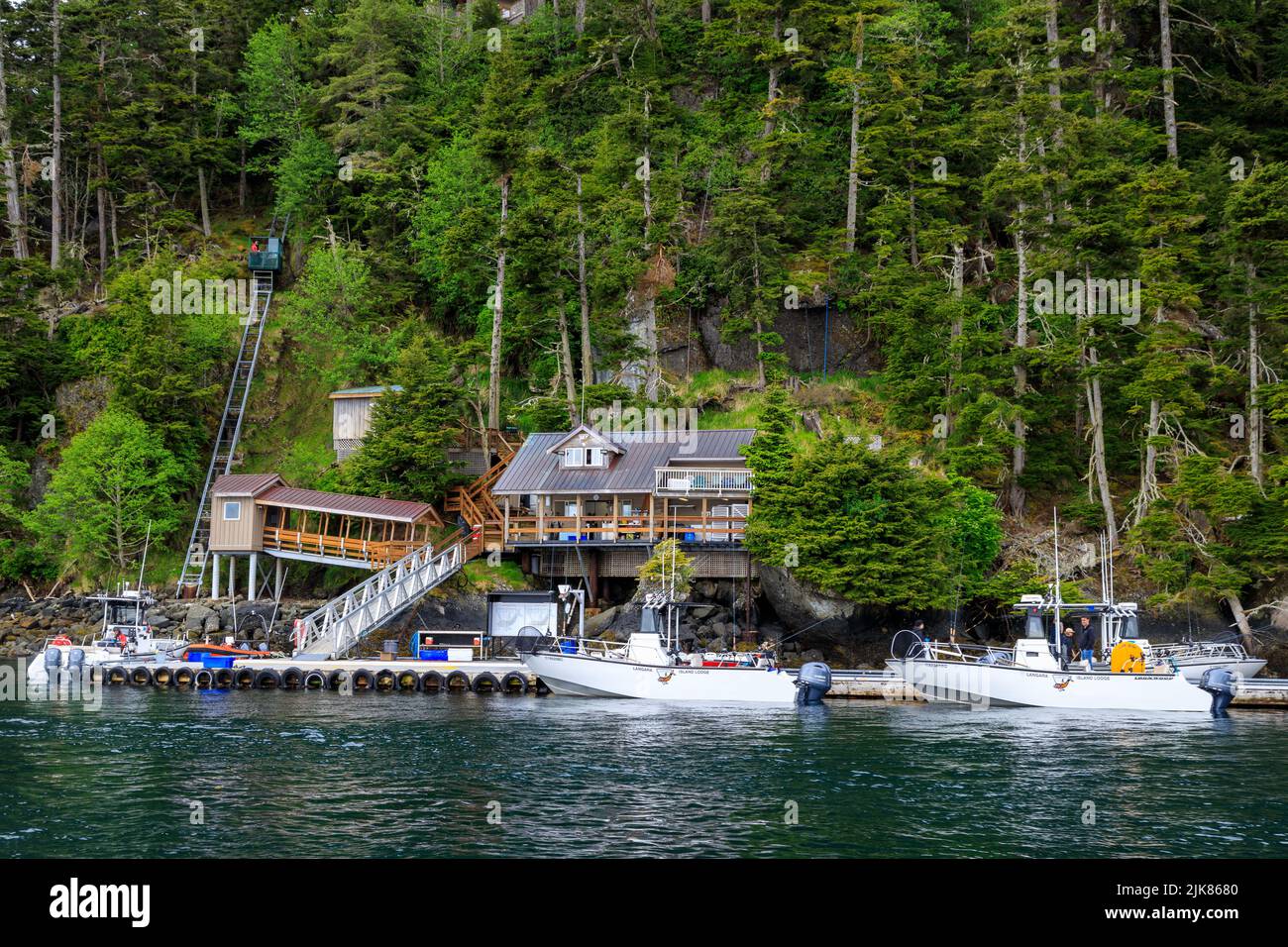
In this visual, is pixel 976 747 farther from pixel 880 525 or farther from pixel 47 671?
pixel 47 671

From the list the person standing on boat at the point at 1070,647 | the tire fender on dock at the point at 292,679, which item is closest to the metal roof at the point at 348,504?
the tire fender on dock at the point at 292,679

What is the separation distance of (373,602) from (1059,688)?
86.8 feet

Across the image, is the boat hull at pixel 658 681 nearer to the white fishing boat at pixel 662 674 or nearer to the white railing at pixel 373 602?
the white fishing boat at pixel 662 674

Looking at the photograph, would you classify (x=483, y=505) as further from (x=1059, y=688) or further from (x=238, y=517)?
(x=1059, y=688)

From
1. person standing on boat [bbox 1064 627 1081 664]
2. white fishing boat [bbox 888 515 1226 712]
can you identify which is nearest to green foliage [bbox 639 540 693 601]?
white fishing boat [bbox 888 515 1226 712]

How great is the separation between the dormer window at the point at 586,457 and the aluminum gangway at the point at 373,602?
19.9 ft

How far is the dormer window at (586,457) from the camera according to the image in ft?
158

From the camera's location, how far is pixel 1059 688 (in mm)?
35250

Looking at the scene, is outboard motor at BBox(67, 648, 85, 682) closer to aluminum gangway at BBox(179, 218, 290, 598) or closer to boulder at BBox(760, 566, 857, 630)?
aluminum gangway at BBox(179, 218, 290, 598)

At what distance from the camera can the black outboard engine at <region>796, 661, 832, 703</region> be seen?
35875 mm

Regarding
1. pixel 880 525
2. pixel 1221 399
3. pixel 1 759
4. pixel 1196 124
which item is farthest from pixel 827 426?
pixel 1 759

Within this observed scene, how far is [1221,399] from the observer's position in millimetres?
46812

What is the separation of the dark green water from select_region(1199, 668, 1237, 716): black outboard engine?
1.23 m
